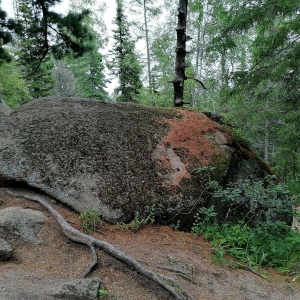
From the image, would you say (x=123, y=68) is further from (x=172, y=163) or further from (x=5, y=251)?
(x=5, y=251)

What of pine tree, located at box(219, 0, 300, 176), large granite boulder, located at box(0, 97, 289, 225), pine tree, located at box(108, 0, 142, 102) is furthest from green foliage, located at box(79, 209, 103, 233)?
pine tree, located at box(108, 0, 142, 102)

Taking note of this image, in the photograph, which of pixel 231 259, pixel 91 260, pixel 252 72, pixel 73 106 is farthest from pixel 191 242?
pixel 252 72

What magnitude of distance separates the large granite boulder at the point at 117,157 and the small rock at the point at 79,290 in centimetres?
175

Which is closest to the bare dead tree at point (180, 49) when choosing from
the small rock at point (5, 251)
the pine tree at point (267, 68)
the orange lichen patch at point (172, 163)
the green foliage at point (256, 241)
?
the pine tree at point (267, 68)

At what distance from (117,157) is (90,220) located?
156cm

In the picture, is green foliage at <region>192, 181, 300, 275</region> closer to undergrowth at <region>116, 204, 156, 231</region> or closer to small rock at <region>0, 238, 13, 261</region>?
undergrowth at <region>116, 204, 156, 231</region>

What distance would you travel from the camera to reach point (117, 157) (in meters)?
5.54

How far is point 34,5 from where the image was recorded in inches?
216

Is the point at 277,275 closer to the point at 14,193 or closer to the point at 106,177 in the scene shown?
the point at 106,177

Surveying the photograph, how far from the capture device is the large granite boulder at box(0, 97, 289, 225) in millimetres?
4906

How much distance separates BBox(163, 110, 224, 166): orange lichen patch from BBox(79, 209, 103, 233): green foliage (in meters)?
2.43

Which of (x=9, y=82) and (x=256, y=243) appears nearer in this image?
(x=256, y=243)

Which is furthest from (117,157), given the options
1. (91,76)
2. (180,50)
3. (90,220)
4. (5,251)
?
(91,76)

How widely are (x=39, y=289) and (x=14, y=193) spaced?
247 cm
